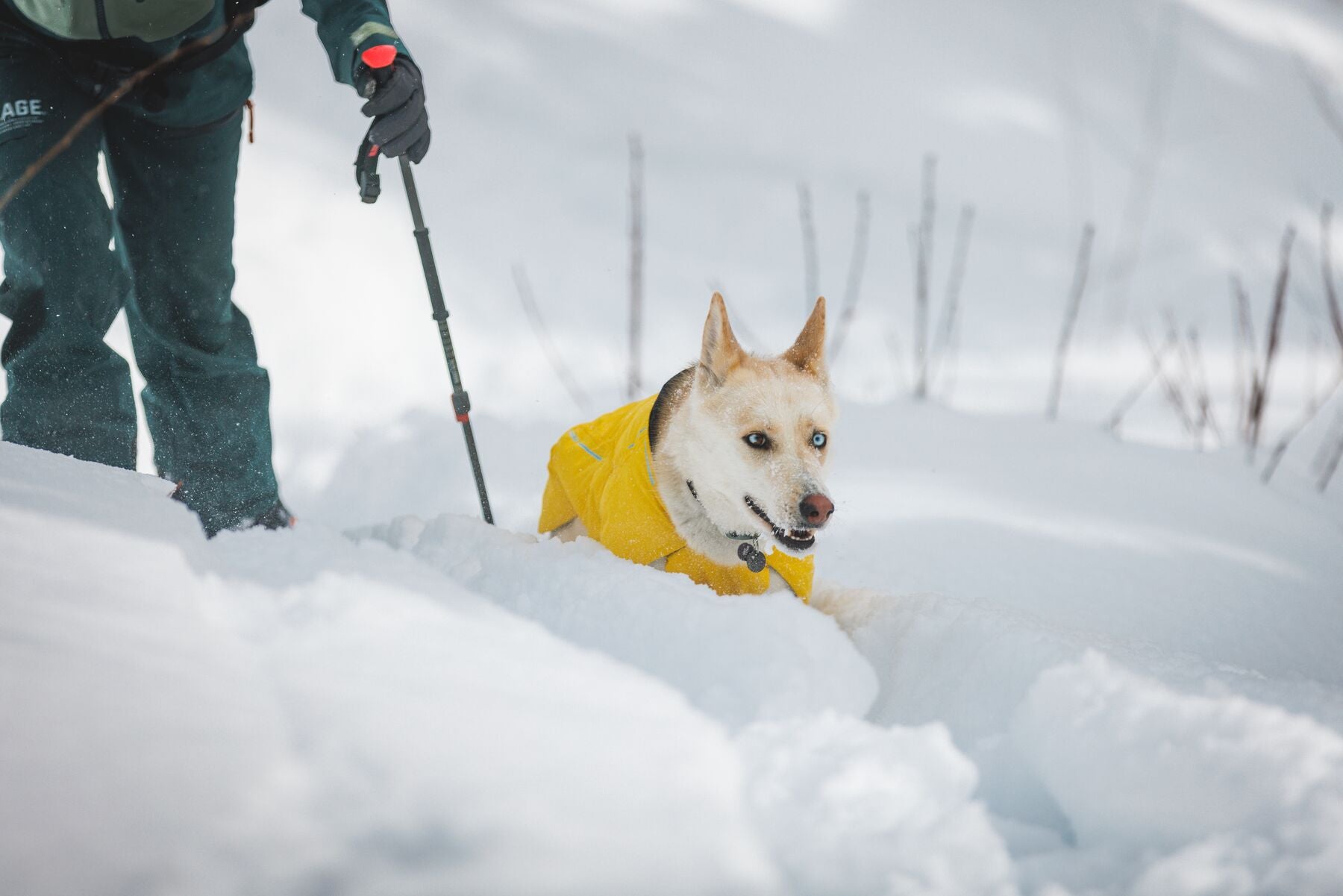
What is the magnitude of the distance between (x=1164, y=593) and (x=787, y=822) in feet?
6.59

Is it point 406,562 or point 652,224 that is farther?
point 652,224

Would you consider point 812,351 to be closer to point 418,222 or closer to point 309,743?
point 418,222

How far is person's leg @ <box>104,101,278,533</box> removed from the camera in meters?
2.00

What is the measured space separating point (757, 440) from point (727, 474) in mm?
111

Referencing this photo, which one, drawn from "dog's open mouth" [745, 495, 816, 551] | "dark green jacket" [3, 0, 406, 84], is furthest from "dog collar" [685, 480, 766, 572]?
"dark green jacket" [3, 0, 406, 84]

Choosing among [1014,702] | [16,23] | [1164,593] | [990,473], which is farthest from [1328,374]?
[16,23]

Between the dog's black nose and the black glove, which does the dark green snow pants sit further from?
the dog's black nose

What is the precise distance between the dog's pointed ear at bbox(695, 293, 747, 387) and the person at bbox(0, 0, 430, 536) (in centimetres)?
83

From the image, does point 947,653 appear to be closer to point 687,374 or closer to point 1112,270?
point 687,374

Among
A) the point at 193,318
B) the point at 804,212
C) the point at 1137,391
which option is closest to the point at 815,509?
the point at 193,318

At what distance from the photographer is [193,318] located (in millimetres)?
2131

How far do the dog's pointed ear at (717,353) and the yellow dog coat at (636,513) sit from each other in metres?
0.22

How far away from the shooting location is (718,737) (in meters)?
1.00

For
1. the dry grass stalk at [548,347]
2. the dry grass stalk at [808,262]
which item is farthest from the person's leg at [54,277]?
the dry grass stalk at [808,262]
